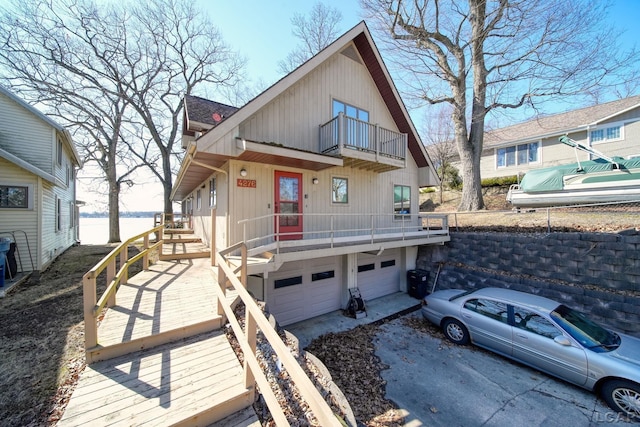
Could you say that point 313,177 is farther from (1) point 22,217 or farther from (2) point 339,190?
(1) point 22,217

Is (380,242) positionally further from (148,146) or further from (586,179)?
(148,146)

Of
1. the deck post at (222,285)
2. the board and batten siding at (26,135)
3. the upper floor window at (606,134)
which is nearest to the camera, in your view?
the deck post at (222,285)

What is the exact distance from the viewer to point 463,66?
14211 mm

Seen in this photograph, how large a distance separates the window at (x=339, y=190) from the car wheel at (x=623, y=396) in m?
7.80

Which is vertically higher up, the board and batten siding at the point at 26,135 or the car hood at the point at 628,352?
the board and batten siding at the point at 26,135

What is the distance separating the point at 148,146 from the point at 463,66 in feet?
86.9

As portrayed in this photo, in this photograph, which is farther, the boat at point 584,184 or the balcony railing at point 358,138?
the boat at point 584,184

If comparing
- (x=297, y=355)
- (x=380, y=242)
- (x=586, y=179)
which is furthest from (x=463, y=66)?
(x=297, y=355)

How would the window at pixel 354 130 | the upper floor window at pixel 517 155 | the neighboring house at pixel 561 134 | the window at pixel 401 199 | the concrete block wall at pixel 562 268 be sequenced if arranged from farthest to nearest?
1. the upper floor window at pixel 517 155
2. the neighboring house at pixel 561 134
3. the window at pixel 401 199
4. the window at pixel 354 130
5. the concrete block wall at pixel 562 268

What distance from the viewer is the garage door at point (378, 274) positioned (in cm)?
1033

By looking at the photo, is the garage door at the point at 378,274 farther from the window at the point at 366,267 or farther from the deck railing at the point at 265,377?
the deck railing at the point at 265,377

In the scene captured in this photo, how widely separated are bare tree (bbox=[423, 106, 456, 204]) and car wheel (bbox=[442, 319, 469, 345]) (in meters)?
16.0

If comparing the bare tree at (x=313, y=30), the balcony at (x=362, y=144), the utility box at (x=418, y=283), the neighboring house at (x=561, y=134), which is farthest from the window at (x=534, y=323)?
the bare tree at (x=313, y=30)

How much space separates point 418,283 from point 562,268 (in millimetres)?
4780
